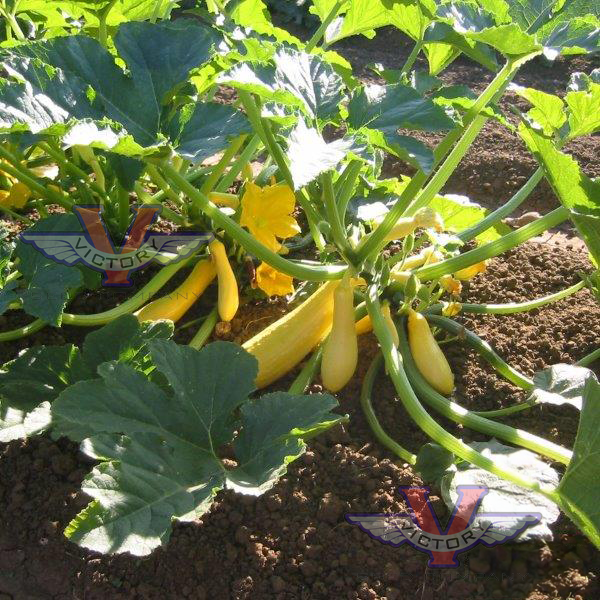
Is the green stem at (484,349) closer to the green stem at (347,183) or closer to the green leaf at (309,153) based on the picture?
the green stem at (347,183)

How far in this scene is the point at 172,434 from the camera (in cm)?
152

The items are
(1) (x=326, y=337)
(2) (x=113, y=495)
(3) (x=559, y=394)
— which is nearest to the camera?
(2) (x=113, y=495)

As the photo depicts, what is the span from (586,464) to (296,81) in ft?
3.08

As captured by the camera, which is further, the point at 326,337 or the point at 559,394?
the point at 326,337

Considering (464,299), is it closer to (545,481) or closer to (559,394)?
(559,394)

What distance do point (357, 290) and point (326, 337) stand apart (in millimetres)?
152

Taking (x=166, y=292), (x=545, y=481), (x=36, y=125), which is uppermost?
(x=36, y=125)

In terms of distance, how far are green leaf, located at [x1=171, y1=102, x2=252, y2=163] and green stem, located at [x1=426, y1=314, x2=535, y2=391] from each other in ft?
2.58

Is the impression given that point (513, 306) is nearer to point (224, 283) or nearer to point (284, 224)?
point (284, 224)

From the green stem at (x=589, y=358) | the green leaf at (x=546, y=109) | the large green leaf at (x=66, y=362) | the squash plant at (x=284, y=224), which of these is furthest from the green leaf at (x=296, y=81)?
the green stem at (x=589, y=358)

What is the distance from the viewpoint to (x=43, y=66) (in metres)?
1.56

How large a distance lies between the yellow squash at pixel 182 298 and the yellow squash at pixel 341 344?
468mm

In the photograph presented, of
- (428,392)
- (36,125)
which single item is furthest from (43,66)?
(428,392)

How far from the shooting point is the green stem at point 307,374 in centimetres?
191
